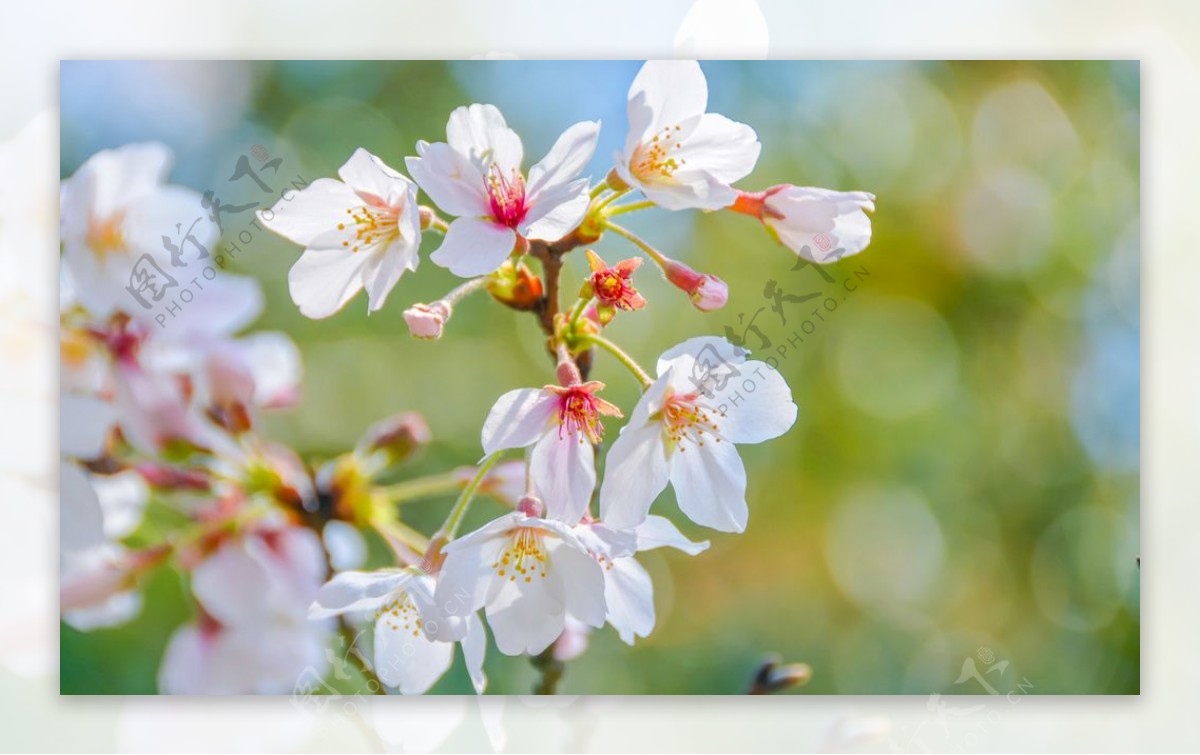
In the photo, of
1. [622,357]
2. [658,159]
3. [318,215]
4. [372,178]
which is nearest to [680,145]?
[658,159]

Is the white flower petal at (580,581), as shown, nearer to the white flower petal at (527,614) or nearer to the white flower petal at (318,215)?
the white flower petal at (527,614)

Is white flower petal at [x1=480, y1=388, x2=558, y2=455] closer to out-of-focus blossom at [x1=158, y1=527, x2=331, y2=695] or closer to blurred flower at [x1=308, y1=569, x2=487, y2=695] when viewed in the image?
blurred flower at [x1=308, y1=569, x2=487, y2=695]

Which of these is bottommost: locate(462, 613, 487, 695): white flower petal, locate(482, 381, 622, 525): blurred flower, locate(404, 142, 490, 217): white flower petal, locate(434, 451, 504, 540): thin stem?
locate(462, 613, 487, 695): white flower petal

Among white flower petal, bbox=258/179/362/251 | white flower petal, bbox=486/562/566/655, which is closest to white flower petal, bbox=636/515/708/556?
white flower petal, bbox=486/562/566/655

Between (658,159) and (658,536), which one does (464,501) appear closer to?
(658,536)

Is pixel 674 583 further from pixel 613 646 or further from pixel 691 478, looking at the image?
pixel 691 478

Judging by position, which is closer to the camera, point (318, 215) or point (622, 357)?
point (622, 357)
